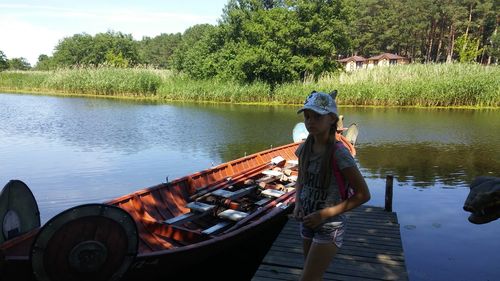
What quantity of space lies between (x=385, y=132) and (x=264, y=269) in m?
15.5

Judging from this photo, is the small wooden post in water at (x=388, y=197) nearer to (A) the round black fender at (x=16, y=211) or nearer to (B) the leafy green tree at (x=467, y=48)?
(A) the round black fender at (x=16, y=211)

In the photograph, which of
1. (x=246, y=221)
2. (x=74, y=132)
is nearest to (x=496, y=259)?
(x=246, y=221)

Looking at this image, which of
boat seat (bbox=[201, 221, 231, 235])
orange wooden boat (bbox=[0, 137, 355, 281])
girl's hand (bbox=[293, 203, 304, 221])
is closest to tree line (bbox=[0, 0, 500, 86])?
orange wooden boat (bbox=[0, 137, 355, 281])

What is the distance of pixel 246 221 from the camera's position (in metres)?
6.09

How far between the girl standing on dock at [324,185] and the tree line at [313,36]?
33.2 meters

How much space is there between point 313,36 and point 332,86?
8.07 meters

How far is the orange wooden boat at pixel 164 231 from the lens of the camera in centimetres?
399

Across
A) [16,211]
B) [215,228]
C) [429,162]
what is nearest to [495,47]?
[429,162]

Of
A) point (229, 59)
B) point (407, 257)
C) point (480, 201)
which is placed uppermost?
point (229, 59)

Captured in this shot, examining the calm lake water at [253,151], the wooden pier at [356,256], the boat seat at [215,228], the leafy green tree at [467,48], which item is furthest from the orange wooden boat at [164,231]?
the leafy green tree at [467,48]

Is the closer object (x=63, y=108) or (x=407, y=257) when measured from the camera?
(x=407, y=257)

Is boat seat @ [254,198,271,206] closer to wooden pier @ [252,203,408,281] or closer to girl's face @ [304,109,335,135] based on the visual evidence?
wooden pier @ [252,203,408,281]

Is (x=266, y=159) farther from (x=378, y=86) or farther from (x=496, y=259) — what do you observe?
(x=378, y=86)

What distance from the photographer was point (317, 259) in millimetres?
2865
